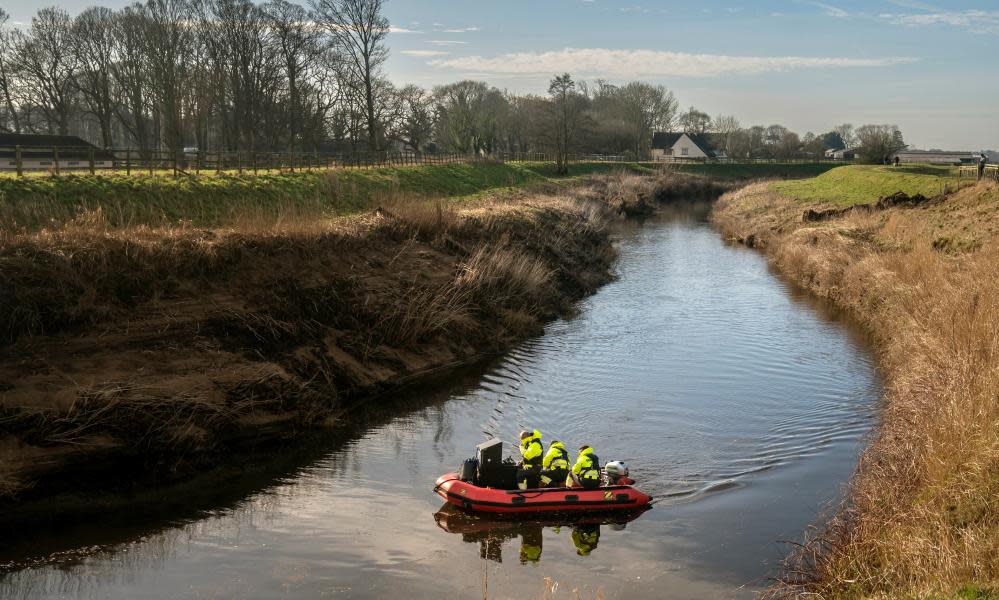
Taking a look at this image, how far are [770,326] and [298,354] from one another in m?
13.4

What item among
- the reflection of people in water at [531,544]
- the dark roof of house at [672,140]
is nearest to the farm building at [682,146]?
the dark roof of house at [672,140]

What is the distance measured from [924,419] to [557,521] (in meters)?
5.17

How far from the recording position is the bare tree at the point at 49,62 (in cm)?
4719

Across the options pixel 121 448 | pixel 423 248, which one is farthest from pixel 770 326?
pixel 121 448

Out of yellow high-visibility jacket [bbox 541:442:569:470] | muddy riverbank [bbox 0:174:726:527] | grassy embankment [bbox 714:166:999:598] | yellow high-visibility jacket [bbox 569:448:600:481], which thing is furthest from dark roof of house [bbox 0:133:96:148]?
yellow high-visibility jacket [bbox 569:448:600:481]

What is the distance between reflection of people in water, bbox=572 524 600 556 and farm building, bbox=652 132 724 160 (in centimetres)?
10150

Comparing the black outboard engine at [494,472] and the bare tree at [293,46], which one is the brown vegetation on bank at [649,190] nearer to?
the bare tree at [293,46]

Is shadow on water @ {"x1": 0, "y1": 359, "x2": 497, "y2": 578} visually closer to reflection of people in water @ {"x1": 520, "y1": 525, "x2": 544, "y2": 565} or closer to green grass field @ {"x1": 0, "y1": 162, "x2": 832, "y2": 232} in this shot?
reflection of people in water @ {"x1": 520, "y1": 525, "x2": 544, "y2": 565}

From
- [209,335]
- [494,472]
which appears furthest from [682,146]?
[494,472]

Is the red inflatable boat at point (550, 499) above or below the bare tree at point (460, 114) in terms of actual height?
below

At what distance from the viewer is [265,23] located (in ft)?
160

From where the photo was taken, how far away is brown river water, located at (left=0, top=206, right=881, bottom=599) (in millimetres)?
9477

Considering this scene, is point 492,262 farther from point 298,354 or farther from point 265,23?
point 265,23

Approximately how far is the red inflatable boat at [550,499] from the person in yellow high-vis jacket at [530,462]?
38 centimetres
